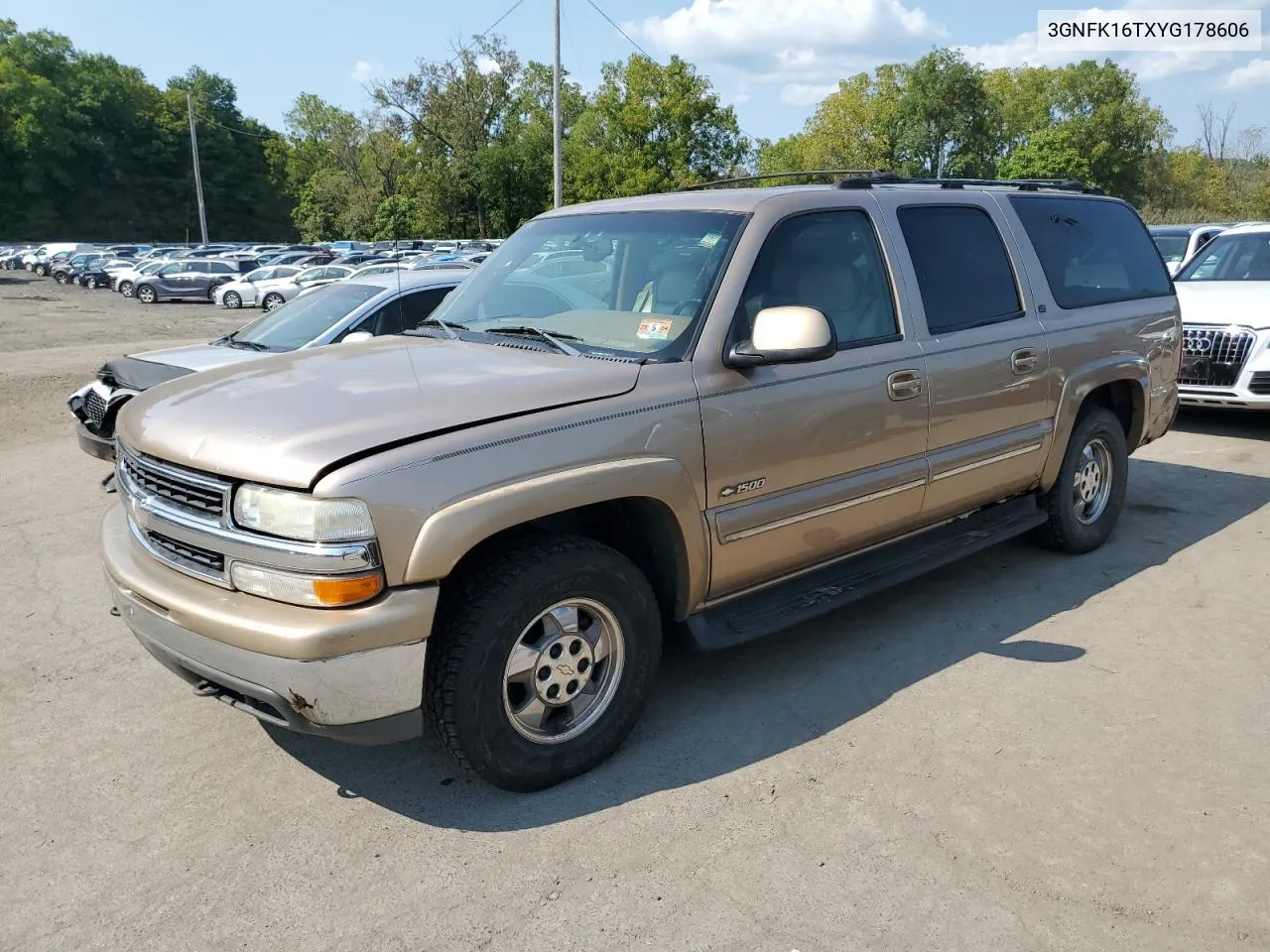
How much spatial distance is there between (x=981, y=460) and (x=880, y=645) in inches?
39.5

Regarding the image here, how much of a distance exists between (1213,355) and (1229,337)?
205mm

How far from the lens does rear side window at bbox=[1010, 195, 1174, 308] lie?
205 inches

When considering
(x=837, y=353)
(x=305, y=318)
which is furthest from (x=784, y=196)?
(x=305, y=318)

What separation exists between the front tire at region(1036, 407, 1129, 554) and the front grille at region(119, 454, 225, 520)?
13.9 feet

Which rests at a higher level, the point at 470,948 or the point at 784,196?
the point at 784,196

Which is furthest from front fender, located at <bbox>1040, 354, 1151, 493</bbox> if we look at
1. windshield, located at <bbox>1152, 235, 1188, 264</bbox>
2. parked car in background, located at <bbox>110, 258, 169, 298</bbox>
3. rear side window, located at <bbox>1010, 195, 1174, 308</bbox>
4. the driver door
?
parked car in background, located at <bbox>110, 258, 169, 298</bbox>

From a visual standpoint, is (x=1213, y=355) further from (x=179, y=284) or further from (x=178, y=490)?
(x=179, y=284)

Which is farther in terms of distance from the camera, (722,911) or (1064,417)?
(1064,417)

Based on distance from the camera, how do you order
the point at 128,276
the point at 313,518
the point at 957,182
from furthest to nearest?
the point at 128,276 → the point at 957,182 → the point at 313,518

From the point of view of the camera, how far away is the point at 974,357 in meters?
4.55

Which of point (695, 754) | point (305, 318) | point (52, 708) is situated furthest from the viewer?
point (305, 318)

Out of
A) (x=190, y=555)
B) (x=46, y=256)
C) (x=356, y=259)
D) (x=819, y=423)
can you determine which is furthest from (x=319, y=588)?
(x=46, y=256)

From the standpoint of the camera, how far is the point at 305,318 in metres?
8.03

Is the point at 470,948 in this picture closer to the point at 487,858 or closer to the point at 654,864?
the point at 487,858
